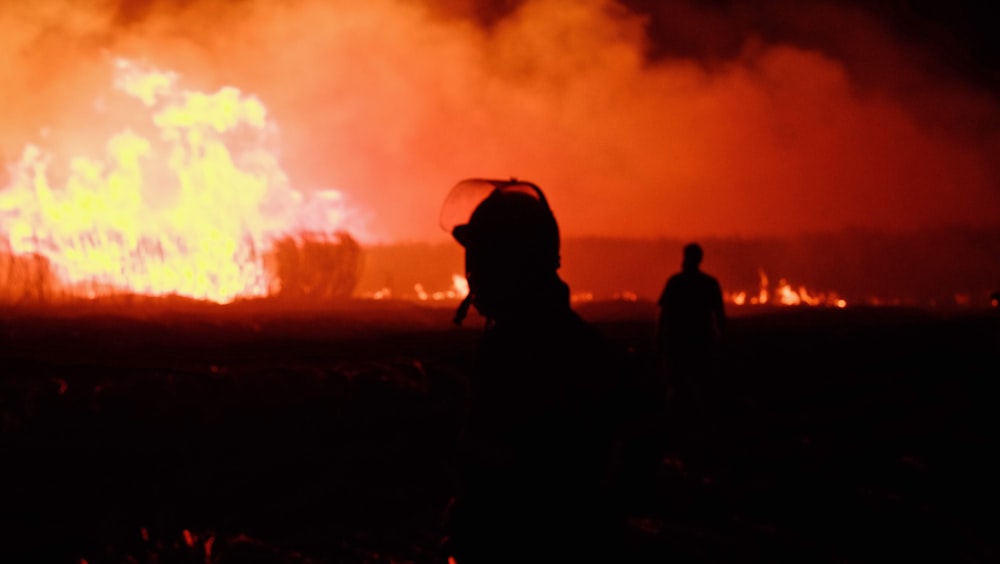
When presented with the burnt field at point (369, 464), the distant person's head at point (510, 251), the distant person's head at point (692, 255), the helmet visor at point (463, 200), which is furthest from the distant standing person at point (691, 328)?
the distant person's head at point (510, 251)

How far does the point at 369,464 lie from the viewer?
706cm

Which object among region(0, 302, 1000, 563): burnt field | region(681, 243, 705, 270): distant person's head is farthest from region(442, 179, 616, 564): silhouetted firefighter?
region(681, 243, 705, 270): distant person's head

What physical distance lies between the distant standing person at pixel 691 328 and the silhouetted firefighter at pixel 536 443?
6350 mm

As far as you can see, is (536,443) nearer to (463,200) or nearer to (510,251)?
(510,251)

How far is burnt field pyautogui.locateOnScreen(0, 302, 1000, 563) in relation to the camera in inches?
199

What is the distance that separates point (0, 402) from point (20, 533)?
2.78 metres

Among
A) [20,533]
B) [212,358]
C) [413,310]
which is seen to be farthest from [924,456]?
[413,310]

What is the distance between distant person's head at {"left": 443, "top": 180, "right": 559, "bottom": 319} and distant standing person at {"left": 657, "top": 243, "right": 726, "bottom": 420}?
20.2 ft

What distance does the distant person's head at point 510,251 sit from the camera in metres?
1.79

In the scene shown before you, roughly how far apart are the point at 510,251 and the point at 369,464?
5663mm

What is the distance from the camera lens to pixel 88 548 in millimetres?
4938

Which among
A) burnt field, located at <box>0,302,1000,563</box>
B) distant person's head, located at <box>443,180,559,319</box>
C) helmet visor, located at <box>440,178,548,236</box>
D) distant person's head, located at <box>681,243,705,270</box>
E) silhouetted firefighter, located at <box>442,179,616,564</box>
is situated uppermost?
distant person's head, located at <box>681,243,705,270</box>

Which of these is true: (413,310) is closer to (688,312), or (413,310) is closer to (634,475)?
(688,312)

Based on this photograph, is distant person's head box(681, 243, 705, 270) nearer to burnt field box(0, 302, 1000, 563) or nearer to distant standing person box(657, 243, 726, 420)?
distant standing person box(657, 243, 726, 420)
